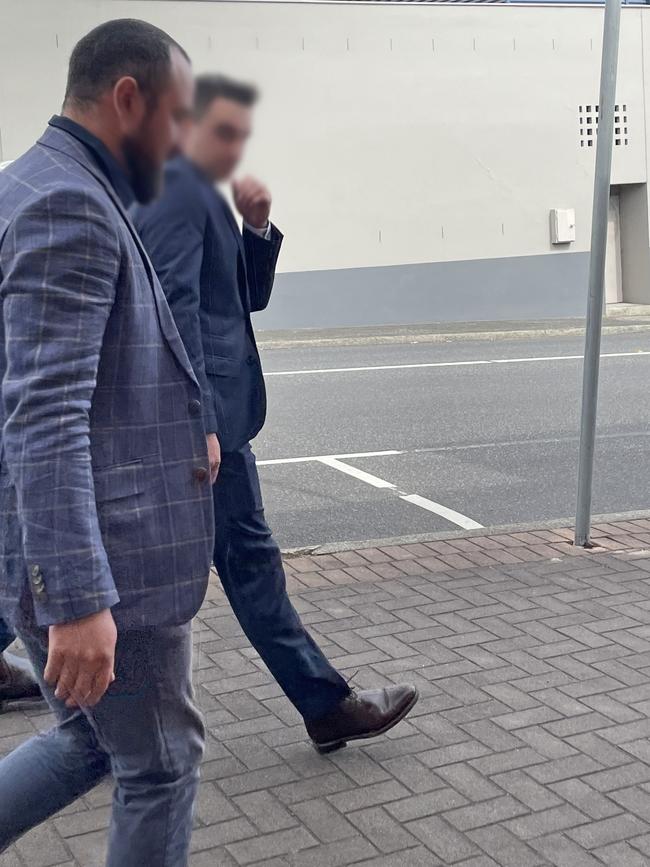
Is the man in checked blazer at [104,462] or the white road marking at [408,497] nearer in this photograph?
the man in checked blazer at [104,462]

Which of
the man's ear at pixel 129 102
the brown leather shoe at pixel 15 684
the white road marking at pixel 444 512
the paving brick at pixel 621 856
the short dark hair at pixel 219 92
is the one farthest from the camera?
the white road marking at pixel 444 512

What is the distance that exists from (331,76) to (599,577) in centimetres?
1492

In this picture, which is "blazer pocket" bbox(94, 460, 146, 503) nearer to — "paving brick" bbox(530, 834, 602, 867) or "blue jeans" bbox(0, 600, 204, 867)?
"blue jeans" bbox(0, 600, 204, 867)

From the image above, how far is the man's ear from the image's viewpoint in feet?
6.54

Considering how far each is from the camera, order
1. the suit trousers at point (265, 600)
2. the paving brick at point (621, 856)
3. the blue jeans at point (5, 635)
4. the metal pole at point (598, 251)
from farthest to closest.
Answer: the metal pole at point (598, 251), the blue jeans at point (5, 635), the suit trousers at point (265, 600), the paving brick at point (621, 856)

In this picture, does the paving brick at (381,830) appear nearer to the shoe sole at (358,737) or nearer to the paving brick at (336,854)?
the paving brick at (336,854)

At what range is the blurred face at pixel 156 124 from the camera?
2.01 meters

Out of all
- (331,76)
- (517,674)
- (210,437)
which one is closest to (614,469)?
(517,674)

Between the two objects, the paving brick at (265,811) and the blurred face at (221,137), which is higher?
the blurred face at (221,137)

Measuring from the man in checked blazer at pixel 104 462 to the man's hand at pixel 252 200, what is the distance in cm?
45

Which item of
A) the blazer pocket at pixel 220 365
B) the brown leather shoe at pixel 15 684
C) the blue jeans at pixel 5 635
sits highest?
the blazer pocket at pixel 220 365

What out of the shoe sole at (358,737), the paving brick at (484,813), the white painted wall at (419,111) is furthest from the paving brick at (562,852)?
the white painted wall at (419,111)

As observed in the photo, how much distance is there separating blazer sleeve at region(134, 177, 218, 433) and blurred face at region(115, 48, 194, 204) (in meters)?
0.71

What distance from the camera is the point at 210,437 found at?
321 centimetres
